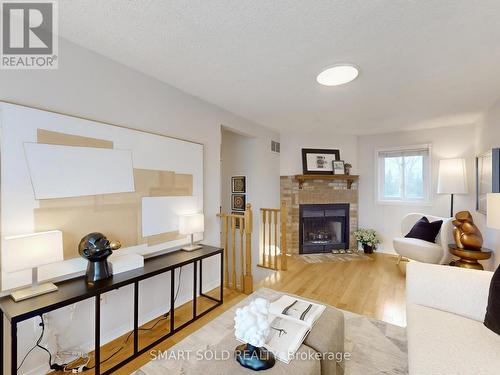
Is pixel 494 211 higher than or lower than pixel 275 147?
lower

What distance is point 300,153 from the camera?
4.48 m

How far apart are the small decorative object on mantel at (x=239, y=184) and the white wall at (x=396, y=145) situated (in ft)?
7.79

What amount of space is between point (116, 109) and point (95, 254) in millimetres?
1180

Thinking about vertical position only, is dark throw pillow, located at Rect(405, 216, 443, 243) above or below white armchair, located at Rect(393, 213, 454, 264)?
above

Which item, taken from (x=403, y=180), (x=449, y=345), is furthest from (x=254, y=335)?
(x=403, y=180)

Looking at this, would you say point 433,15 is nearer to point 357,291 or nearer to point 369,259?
point 357,291

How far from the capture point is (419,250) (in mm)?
3170

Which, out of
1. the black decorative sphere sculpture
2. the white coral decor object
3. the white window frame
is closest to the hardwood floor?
the black decorative sphere sculpture

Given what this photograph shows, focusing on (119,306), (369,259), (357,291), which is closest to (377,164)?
(369,259)

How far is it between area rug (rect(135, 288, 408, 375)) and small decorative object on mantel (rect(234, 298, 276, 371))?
0.62 meters

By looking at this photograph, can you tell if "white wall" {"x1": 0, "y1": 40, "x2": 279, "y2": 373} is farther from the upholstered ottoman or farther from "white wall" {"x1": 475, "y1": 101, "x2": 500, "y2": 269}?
"white wall" {"x1": 475, "y1": 101, "x2": 500, "y2": 269}

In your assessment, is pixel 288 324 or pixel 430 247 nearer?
pixel 288 324

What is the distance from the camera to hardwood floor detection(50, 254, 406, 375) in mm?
1890

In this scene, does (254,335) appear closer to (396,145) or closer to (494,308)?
(494,308)
